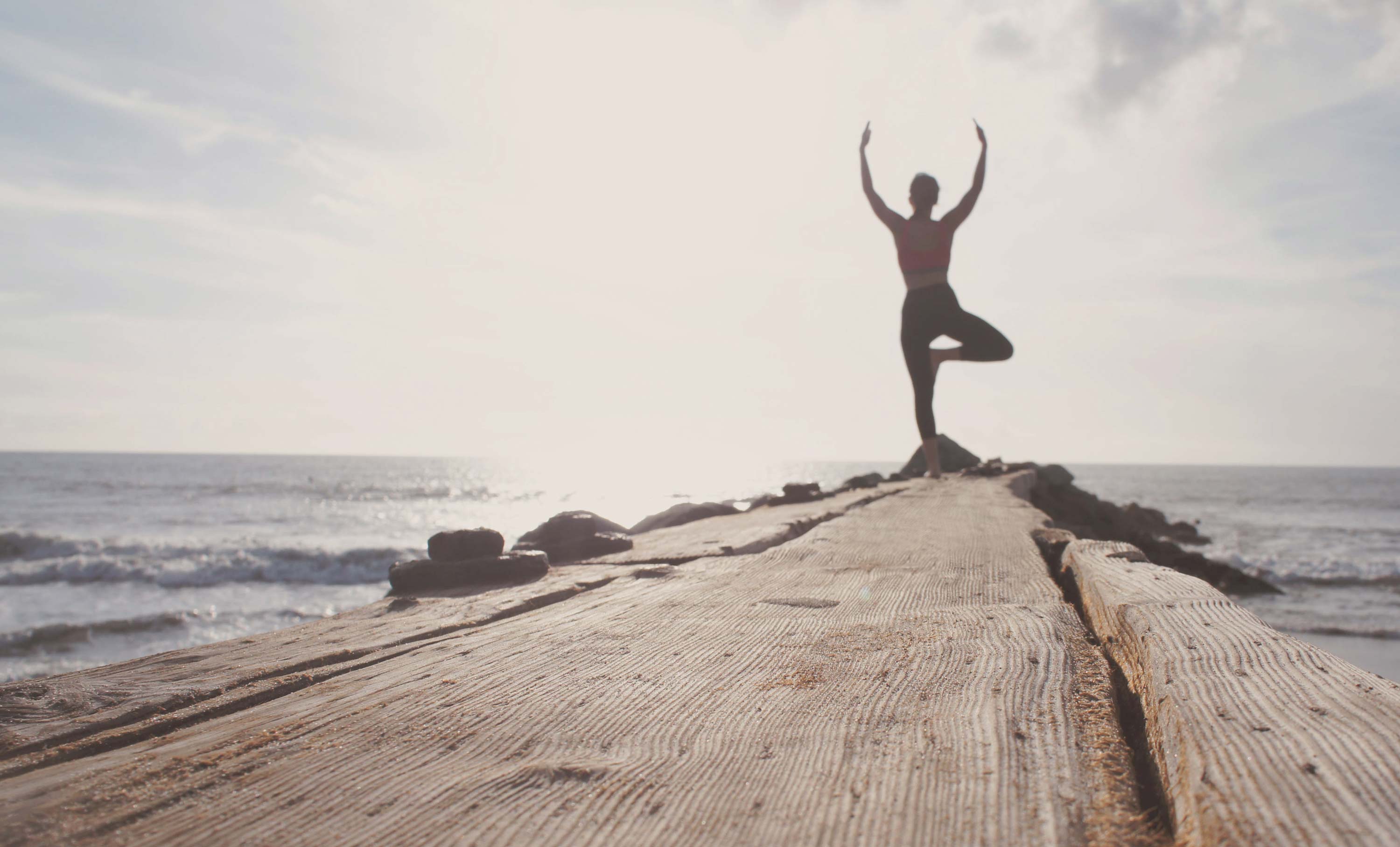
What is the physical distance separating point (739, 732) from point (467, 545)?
5.52ft

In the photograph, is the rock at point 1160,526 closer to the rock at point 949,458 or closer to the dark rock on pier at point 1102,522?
the dark rock on pier at point 1102,522

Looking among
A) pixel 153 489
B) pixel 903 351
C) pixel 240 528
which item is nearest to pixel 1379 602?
pixel 903 351

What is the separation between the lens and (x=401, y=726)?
3.23ft

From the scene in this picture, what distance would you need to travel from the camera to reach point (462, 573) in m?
2.29

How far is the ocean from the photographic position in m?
10.8

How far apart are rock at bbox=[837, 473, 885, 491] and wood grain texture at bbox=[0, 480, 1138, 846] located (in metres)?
5.51

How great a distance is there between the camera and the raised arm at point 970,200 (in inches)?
200

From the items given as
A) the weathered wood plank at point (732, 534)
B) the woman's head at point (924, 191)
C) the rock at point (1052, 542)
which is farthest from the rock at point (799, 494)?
the rock at point (1052, 542)

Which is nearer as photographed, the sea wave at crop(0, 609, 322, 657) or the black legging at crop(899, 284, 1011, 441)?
the black legging at crop(899, 284, 1011, 441)

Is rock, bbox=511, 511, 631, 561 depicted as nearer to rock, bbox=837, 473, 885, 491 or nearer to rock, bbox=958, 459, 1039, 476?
rock, bbox=837, 473, 885, 491

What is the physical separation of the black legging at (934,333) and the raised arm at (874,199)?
49 cm

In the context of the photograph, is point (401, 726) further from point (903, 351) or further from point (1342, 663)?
point (903, 351)

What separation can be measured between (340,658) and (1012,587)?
1412 millimetres

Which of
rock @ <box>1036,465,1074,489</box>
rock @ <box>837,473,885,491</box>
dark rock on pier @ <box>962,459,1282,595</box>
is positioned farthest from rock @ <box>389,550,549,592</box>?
rock @ <box>1036,465,1074,489</box>
